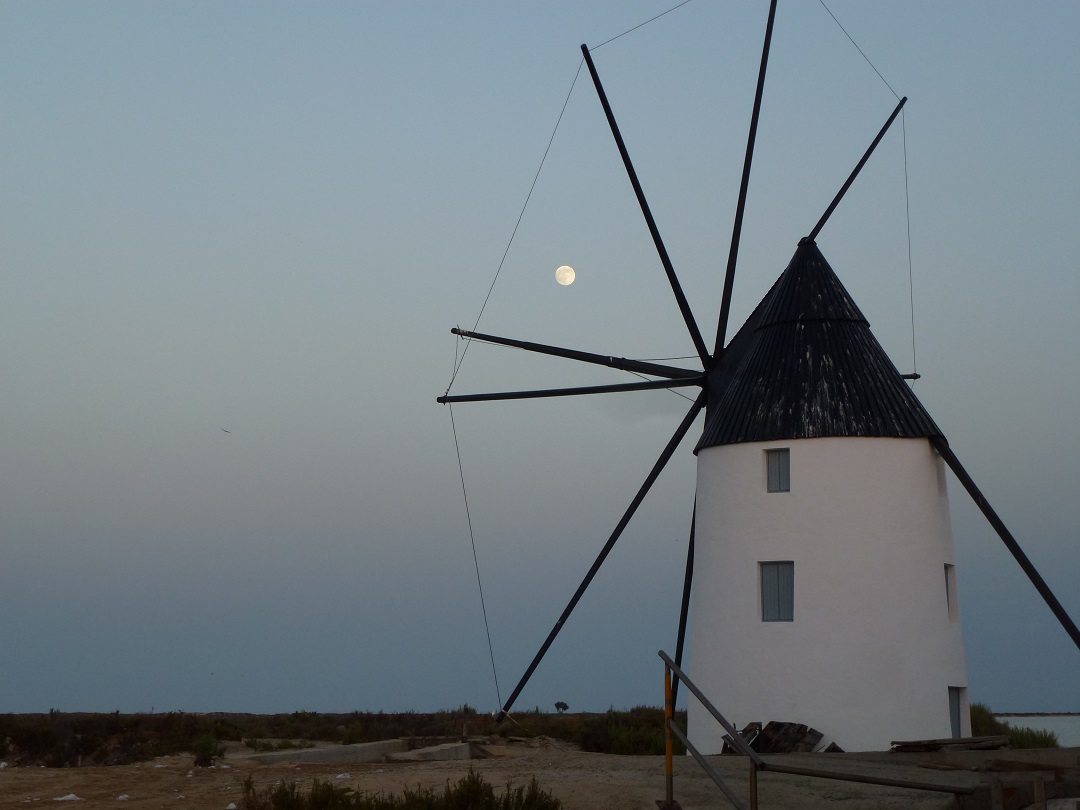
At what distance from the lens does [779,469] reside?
48.4ft

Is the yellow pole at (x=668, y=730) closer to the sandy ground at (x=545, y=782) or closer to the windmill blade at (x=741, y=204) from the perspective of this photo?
the sandy ground at (x=545, y=782)

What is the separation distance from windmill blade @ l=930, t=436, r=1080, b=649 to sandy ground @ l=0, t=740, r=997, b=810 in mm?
3904

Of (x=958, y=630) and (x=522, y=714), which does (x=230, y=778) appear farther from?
(x=522, y=714)

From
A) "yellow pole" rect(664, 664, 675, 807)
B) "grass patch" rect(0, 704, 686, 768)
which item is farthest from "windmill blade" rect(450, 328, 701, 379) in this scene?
"yellow pole" rect(664, 664, 675, 807)

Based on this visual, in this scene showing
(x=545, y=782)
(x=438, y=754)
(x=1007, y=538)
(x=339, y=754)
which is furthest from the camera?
(x=339, y=754)

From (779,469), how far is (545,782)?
6.48 metres

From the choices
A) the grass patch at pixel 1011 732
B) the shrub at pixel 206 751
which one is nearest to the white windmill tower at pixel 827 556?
the grass patch at pixel 1011 732

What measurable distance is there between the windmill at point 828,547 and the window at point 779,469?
0.7 inches

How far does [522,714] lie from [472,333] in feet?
41.3

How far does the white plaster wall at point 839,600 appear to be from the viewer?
1370 centimetres

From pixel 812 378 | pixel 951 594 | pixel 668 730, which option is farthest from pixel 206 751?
pixel 951 594

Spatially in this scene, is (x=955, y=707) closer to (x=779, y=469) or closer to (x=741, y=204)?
(x=779, y=469)

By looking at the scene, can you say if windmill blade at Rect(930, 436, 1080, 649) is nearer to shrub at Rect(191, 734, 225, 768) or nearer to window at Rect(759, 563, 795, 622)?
window at Rect(759, 563, 795, 622)

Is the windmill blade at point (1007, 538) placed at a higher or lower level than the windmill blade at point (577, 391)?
lower
